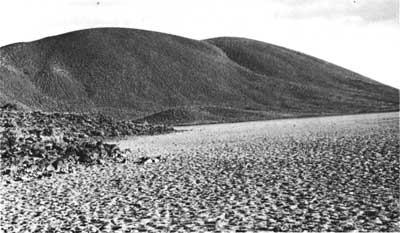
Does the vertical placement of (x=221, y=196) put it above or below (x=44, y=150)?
below

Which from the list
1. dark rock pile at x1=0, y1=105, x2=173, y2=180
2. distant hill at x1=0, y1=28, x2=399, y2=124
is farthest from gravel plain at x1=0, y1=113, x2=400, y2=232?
distant hill at x1=0, y1=28, x2=399, y2=124

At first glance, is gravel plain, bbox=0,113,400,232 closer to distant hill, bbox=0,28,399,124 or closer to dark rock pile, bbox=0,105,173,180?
dark rock pile, bbox=0,105,173,180

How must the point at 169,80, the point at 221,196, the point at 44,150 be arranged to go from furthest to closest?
the point at 169,80, the point at 44,150, the point at 221,196

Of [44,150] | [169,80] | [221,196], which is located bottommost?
[221,196]

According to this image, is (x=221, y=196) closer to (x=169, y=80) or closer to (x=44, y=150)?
(x=44, y=150)

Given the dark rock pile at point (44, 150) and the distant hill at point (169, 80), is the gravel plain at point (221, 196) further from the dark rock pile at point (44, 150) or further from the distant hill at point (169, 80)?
the distant hill at point (169, 80)

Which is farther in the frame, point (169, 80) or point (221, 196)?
point (169, 80)

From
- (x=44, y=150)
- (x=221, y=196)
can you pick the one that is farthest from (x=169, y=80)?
(x=221, y=196)
